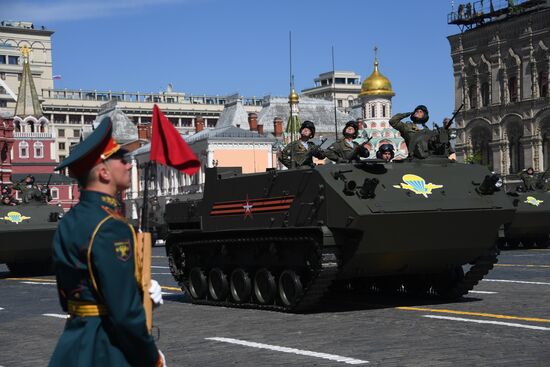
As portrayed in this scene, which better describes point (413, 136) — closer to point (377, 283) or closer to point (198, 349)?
point (377, 283)

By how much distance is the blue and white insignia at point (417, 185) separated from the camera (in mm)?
15117

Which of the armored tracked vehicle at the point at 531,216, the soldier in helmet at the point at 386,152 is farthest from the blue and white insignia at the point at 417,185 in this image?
the armored tracked vehicle at the point at 531,216

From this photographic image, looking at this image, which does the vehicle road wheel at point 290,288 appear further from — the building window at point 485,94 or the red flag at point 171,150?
the building window at point 485,94

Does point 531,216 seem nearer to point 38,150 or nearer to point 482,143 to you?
point 482,143

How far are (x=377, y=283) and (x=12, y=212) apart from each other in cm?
1149

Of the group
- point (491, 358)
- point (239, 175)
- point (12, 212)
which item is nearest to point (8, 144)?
point (12, 212)

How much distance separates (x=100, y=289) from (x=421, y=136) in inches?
463

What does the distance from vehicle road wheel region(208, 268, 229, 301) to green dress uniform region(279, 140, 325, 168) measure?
80.6 inches

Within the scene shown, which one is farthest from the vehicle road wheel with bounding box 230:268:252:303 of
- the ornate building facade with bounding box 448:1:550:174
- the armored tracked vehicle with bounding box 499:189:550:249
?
the ornate building facade with bounding box 448:1:550:174

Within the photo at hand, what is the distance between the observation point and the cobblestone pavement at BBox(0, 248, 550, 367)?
35.1 feet

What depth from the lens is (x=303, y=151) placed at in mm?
16781

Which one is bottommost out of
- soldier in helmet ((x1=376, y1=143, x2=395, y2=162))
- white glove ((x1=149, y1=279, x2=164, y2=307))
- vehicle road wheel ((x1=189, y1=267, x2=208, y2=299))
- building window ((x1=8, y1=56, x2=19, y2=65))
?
vehicle road wheel ((x1=189, y1=267, x2=208, y2=299))

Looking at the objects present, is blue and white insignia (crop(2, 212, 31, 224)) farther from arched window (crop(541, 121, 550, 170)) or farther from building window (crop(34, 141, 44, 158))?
building window (crop(34, 141, 44, 158))

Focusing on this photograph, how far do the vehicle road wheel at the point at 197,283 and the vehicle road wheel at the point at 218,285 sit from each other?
6.5 inches
